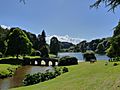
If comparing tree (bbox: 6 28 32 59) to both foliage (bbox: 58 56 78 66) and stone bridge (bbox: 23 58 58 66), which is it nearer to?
stone bridge (bbox: 23 58 58 66)

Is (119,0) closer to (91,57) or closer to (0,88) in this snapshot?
(0,88)

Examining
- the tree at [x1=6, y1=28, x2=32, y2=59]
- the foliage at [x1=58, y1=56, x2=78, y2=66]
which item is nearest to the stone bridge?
the tree at [x1=6, y1=28, x2=32, y2=59]

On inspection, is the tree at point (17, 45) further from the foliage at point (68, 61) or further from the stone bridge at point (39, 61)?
the foliage at point (68, 61)

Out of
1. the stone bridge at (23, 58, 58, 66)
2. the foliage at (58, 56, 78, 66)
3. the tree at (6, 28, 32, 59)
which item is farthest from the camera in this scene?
the stone bridge at (23, 58, 58, 66)

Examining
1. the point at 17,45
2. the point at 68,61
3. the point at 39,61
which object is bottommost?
the point at 68,61

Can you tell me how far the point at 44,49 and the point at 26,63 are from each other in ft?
92.6

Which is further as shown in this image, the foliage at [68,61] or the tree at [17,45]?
the tree at [17,45]

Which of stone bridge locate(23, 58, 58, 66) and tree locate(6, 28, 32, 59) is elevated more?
tree locate(6, 28, 32, 59)

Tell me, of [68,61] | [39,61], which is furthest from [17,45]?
[68,61]

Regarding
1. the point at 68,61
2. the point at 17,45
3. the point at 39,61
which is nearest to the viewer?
the point at 68,61

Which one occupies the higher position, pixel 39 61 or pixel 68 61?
pixel 39 61

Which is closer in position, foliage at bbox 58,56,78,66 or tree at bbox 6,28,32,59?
foliage at bbox 58,56,78,66

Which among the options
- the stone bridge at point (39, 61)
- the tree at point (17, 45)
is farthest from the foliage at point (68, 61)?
the tree at point (17, 45)

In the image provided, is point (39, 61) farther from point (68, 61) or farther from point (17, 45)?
point (68, 61)
